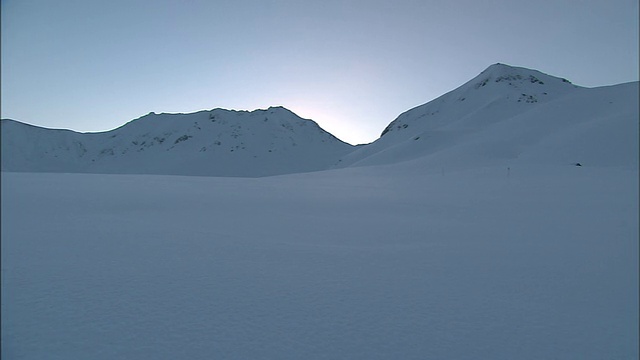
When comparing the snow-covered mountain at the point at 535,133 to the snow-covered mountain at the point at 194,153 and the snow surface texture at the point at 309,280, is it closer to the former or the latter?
the snow surface texture at the point at 309,280

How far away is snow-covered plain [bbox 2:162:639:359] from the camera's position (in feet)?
9.69

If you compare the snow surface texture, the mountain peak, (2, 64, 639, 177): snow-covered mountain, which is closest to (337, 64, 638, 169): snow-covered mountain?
(2, 64, 639, 177): snow-covered mountain

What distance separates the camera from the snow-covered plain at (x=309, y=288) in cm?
295

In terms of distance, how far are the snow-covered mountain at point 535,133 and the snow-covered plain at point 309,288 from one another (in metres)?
28.6

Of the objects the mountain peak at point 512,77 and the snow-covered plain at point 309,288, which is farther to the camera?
the mountain peak at point 512,77

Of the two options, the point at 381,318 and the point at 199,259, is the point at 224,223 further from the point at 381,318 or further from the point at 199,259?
the point at 381,318

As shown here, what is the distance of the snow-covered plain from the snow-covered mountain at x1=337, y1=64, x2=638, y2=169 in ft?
93.9

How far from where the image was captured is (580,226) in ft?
25.6

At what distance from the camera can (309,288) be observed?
4.09 m

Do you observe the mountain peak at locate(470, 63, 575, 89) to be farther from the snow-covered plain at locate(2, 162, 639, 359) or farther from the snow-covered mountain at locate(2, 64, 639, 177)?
the snow-covered plain at locate(2, 162, 639, 359)

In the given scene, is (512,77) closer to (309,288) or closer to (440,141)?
(440,141)

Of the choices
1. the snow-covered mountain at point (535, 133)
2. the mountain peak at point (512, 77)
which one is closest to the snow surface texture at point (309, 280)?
the snow-covered mountain at point (535, 133)

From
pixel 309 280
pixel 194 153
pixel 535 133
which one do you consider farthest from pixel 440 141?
pixel 194 153

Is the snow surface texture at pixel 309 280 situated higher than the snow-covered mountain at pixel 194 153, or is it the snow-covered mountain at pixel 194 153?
the snow-covered mountain at pixel 194 153
